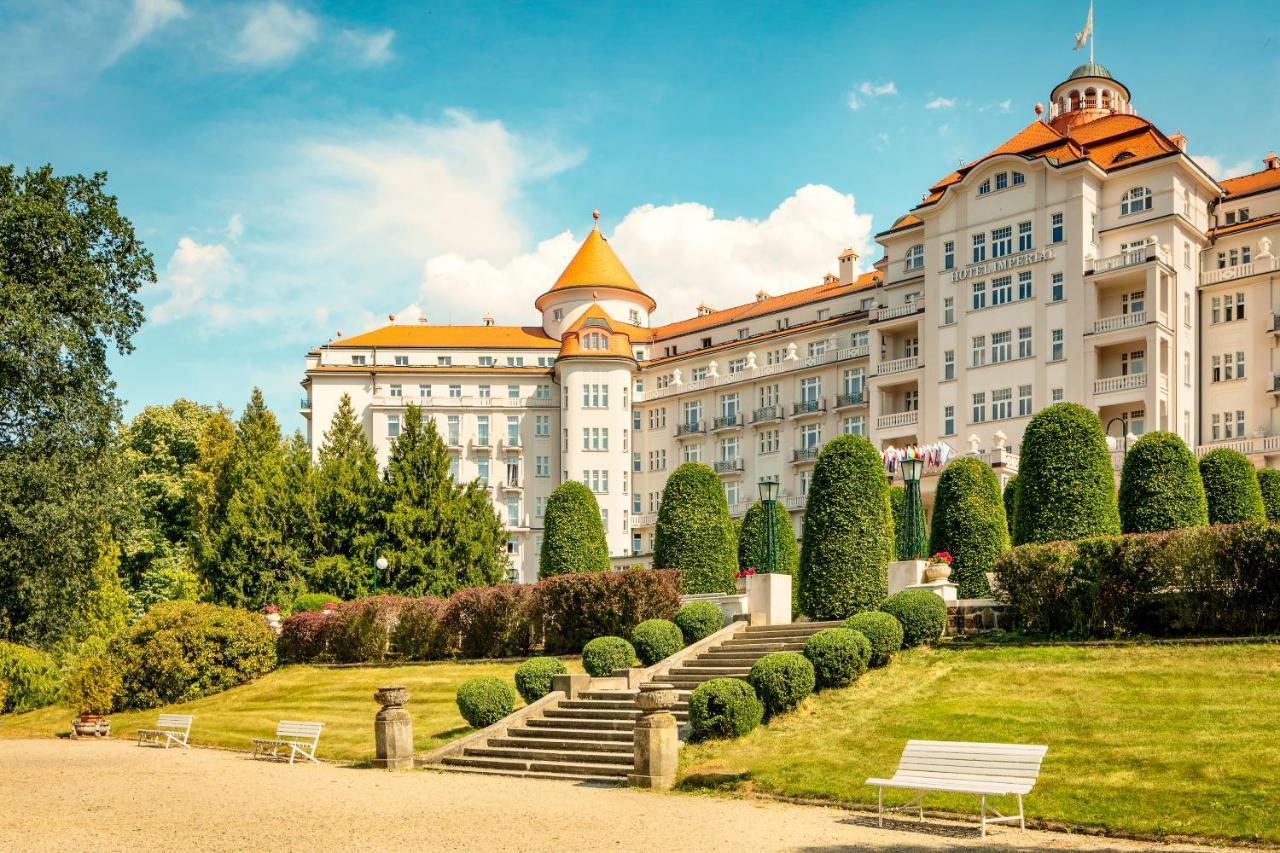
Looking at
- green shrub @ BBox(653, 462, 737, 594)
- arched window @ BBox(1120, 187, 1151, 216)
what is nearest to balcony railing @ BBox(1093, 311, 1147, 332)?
arched window @ BBox(1120, 187, 1151, 216)

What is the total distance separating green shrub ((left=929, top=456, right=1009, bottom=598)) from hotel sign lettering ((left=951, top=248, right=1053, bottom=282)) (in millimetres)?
27565

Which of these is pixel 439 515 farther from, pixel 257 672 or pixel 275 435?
pixel 275 435

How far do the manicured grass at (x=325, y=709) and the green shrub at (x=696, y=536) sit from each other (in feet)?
18.1

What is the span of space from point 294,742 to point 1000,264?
41.8 m

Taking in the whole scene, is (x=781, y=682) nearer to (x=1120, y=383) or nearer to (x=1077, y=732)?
(x=1077, y=732)

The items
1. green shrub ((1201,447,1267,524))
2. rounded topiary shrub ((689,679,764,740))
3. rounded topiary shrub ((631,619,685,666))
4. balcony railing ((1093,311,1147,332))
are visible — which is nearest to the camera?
rounded topiary shrub ((689,679,764,740))

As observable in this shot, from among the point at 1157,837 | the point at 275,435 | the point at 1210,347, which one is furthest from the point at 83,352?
the point at 1210,347

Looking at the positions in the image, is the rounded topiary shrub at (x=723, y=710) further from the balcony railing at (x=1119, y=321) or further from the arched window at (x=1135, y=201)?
the arched window at (x=1135, y=201)

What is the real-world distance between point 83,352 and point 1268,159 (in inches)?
2057

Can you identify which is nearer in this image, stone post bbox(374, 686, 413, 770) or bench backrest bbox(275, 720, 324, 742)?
stone post bbox(374, 686, 413, 770)

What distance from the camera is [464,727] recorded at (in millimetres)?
27906

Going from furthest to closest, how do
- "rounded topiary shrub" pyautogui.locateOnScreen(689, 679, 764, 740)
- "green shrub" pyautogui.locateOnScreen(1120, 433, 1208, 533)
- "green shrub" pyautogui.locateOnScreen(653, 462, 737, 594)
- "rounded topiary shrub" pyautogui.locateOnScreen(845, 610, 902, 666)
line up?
"green shrub" pyautogui.locateOnScreen(653, 462, 737, 594), "green shrub" pyautogui.locateOnScreen(1120, 433, 1208, 533), "rounded topiary shrub" pyautogui.locateOnScreen(845, 610, 902, 666), "rounded topiary shrub" pyautogui.locateOnScreen(689, 679, 764, 740)

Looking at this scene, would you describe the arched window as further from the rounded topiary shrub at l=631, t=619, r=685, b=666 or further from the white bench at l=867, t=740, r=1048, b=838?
the white bench at l=867, t=740, r=1048, b=838

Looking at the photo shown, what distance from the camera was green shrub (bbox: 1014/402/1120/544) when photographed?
29406mm
